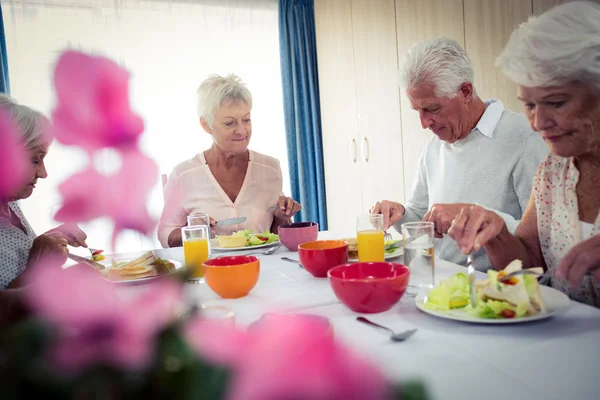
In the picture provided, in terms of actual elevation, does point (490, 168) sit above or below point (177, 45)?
below

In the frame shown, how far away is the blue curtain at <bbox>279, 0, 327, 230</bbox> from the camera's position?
162 inches

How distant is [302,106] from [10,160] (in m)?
4.10

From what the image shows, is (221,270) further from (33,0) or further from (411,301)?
(33,0)

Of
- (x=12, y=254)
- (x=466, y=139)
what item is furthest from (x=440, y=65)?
(x=12, y=254)

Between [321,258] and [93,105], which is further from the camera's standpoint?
[321,258]

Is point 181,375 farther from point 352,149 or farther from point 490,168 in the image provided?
point 352,149

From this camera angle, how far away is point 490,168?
70.1 inches

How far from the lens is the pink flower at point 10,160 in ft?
0.62

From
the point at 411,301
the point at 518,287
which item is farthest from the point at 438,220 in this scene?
the point at 518,287

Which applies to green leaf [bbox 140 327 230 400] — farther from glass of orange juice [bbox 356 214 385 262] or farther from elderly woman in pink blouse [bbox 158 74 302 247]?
elderly woman in pink blouse [bbox 158 74 302 247]

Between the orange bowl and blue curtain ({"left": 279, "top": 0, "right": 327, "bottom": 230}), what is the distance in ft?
10.0

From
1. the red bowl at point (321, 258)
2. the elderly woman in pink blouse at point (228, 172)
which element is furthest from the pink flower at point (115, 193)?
the elderly woman in pink blouse at point (228, 172)

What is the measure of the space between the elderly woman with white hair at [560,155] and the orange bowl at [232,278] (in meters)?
0.48

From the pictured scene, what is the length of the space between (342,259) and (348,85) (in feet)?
9.09
